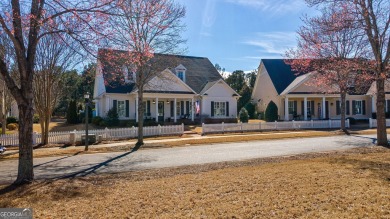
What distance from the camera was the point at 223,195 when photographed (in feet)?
19.1

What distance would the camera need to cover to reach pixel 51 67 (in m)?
17.2

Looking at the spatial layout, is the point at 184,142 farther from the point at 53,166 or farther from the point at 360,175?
the point at 360,175

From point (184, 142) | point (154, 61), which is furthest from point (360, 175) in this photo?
point (154, 61)

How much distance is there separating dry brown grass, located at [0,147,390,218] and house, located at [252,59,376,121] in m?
26.2

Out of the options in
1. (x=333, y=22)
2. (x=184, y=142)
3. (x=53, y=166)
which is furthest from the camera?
(x=184, y=142)

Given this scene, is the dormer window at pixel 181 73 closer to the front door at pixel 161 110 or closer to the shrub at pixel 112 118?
the front door at pixel 161 110

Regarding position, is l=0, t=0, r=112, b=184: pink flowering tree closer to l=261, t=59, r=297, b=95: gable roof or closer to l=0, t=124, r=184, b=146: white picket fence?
l=0, t=124, r=184, b=146: white picket fence

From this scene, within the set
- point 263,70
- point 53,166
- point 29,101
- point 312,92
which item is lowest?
point 53,166

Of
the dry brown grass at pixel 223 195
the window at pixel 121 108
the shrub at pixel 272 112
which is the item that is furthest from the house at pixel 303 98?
the dry brown grass at pixel 223 195

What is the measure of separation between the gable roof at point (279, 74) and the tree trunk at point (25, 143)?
31.2 meters

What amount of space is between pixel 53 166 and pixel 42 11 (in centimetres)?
586

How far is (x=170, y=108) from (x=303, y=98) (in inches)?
654

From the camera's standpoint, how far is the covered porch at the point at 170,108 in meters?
30.0

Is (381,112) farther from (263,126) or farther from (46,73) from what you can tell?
(46,73)
